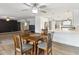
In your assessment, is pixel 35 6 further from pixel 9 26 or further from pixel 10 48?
pixel 10 48

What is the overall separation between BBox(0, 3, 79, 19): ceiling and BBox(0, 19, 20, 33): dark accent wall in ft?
0.33

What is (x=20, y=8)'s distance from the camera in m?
1.78

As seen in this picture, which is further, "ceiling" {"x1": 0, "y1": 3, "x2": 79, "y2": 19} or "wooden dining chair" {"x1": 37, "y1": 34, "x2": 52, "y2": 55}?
"wooden dining chair" {"x1": 37, "y1": 34, "x2": 52, "y2": 55}

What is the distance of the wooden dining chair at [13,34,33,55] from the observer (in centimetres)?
182

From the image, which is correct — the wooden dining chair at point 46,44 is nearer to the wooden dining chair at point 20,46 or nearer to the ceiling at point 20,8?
the wooden dining chair at point 20,46

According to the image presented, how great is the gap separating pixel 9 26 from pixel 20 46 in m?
0.41

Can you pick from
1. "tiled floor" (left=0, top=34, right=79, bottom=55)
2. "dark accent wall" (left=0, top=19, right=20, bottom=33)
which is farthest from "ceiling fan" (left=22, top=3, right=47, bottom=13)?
"tiled floor" (left=0, top=34, right=79, bottom=55)

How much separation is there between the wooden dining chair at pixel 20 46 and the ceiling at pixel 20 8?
38cm

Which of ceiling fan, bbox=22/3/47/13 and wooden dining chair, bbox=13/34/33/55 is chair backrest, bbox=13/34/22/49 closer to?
wooden dining chair, bbox=13/34/33/55

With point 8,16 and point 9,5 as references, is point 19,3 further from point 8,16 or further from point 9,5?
point 8,16

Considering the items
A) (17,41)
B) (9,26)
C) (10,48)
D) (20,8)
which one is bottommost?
(10,48)

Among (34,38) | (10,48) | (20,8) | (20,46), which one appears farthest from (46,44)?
(20,8)

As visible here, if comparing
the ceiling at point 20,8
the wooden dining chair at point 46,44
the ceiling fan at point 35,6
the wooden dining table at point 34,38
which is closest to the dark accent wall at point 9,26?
the ceiling at point 20,8
